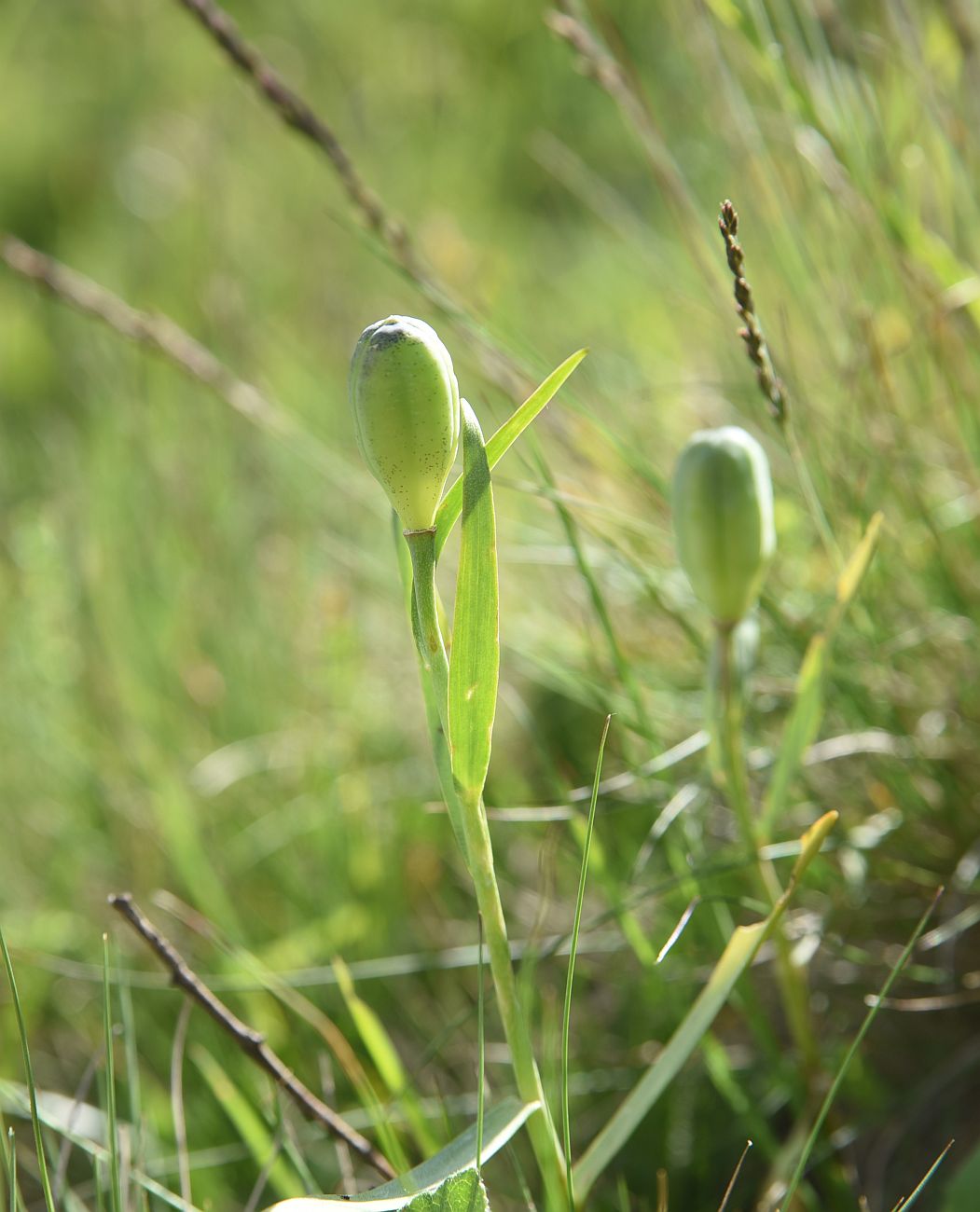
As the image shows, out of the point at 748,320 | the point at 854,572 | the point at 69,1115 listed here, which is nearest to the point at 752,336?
the point at 748,320

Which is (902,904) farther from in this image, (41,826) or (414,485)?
(41,826)

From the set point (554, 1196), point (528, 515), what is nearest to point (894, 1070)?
point (554, 1196)

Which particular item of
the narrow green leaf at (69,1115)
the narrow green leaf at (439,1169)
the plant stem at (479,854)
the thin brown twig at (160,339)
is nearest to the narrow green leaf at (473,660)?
the plant stem at (479,854)

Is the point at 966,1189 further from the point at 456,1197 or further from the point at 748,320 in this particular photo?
the point at 748,320

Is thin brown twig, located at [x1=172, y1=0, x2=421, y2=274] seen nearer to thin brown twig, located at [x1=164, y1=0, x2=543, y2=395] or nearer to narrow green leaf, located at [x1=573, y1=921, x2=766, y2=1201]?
thin brown twig, located at [x1=164, y1=0, x2=543, y2=395]

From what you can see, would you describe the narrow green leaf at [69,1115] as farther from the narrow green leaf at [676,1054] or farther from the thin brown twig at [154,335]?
the thin brown twig at [154,335]
